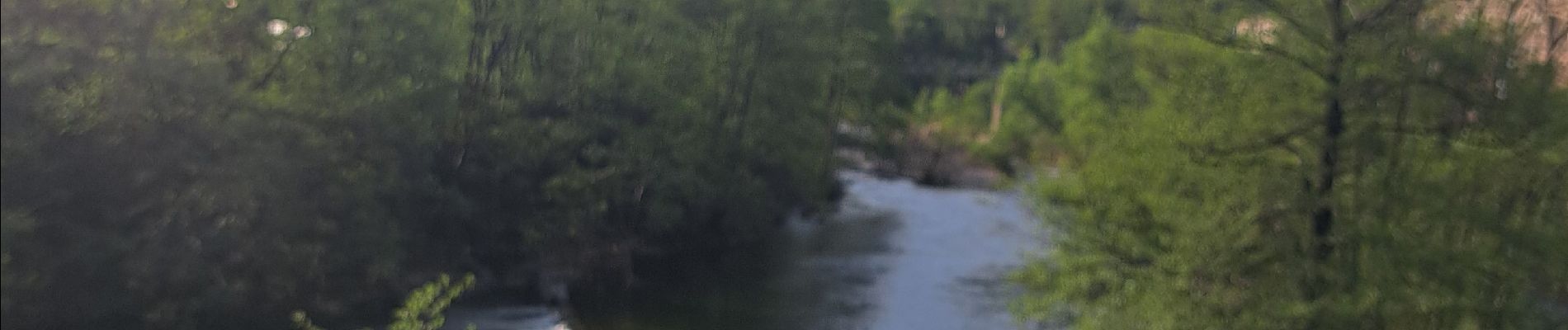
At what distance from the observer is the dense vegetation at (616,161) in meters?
15.9

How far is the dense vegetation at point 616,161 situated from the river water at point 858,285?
241 cm

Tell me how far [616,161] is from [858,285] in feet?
22.3

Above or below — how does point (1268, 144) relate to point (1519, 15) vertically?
below

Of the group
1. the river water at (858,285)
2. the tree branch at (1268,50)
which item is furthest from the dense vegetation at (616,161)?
the river water at (858,285)

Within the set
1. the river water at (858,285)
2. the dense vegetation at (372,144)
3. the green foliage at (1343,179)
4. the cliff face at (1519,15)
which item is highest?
the cliff face at (1519,15)

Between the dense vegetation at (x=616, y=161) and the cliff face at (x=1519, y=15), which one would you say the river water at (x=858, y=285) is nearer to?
the dense vegetation at (x=616, y=161)

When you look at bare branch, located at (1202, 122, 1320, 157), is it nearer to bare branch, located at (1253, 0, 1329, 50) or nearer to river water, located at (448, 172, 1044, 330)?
bare branch, located at (1253, 0, 1329, 50)

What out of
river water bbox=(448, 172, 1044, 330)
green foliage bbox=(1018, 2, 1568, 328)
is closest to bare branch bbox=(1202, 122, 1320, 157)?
green foliage bbox=(1018, 2, 1568, 328)

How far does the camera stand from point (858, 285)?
32.9 meters

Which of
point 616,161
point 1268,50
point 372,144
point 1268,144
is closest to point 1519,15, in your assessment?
point 1268,50

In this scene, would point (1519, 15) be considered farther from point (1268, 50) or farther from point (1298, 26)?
point (1268, 50)

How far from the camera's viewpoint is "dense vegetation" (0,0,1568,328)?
1594cm

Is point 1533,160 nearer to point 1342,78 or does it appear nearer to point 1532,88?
point 1532,88

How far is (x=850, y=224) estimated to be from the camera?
44125mm
